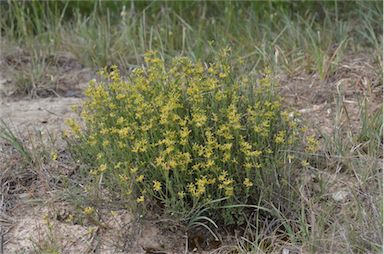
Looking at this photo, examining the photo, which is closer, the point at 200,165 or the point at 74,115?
the point at 200,165

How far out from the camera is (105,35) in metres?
4.65

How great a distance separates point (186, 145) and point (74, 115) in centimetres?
116

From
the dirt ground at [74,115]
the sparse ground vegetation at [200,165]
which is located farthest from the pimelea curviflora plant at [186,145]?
the dirt ground at [74,115]

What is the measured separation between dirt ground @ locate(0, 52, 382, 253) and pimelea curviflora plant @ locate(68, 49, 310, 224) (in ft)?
0.52

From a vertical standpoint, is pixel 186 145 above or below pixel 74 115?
above

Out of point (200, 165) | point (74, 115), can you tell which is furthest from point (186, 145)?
point (74, 115)

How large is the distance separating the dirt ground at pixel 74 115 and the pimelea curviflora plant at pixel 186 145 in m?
0.16

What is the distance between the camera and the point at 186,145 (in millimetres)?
3023

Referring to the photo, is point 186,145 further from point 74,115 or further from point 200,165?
point 74,115

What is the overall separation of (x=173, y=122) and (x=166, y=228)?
0.46 m

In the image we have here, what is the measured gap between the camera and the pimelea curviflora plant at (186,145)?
2961mm

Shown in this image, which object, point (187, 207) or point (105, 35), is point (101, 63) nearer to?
point (105, 35)

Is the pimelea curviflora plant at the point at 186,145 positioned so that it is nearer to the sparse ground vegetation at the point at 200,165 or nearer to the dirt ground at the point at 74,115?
the sparse ground vegetation at the point at 200,165

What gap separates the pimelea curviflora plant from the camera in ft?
9.71
